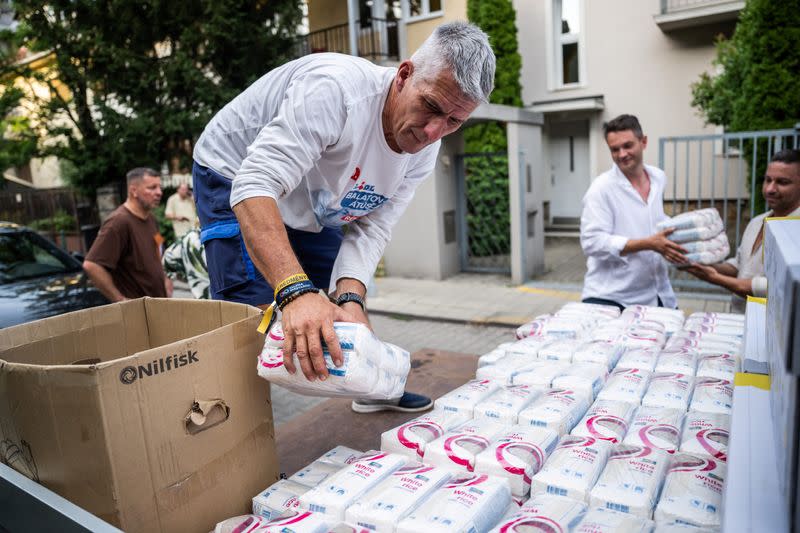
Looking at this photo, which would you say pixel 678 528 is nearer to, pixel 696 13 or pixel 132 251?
pixel 132 251

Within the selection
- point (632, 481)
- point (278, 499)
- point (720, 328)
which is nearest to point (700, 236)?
point (720, 328)

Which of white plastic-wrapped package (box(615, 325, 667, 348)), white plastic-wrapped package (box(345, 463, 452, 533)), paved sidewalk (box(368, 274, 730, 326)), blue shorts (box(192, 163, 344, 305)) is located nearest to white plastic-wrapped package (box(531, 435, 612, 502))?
white plastic-wrapped package (box(345, 463, 452, 533))

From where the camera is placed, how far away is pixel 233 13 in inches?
410

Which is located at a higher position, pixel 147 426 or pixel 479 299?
pixel 147 426

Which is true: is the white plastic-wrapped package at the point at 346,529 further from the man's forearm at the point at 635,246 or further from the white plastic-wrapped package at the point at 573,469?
the man's forearm at the point at 635,246

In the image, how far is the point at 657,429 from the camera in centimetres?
156

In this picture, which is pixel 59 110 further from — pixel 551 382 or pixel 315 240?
pixel 551 382

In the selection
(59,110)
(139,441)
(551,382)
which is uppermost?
(59,110)

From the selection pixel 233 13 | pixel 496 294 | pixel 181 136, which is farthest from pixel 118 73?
pixel 496 294

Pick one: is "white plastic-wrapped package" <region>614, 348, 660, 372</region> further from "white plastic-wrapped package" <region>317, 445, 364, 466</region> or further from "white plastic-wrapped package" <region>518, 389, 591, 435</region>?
"white plastic-wrapped package" <region>317, 445, 364, 466</region>

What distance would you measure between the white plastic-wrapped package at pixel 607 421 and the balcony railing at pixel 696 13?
451 inches

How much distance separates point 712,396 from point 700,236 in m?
1.97

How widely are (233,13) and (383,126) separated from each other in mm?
9800

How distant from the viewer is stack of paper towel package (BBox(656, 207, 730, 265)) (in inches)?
136
